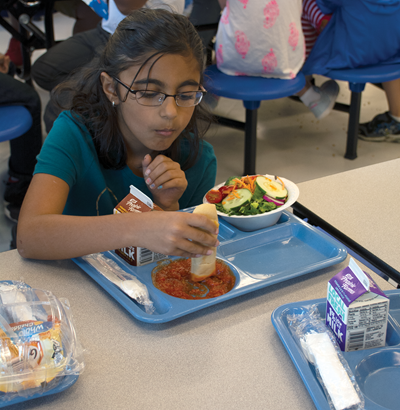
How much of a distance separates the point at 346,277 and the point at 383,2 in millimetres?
2352

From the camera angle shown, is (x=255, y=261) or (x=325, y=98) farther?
(x=325, y=98)

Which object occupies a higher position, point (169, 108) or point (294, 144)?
point (169, 108)

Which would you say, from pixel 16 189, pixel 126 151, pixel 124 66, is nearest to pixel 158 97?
pixel 124 66

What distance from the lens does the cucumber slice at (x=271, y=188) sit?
44.4 inches

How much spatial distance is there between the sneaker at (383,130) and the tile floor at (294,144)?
0.19 feet

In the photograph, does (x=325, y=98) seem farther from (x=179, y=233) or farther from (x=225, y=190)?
(x=179, y=233)

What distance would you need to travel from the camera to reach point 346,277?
733 millimetres

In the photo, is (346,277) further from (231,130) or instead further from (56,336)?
(231,130)

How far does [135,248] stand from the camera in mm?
936

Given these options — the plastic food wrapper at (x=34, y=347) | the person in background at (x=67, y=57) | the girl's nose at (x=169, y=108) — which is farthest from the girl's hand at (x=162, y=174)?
the person in background at (x=67, y=57)

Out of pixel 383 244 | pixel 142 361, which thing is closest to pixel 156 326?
pixel 142 361

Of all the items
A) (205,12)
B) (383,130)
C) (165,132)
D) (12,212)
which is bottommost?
(12,212)

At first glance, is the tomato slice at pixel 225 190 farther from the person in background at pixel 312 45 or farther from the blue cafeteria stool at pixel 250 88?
the person in background at pixel 312 45

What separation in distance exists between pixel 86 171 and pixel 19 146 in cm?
150
